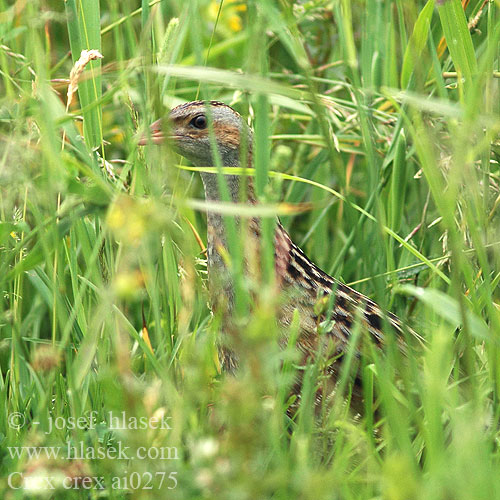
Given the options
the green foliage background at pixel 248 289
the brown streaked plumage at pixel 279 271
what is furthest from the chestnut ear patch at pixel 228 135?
the green foliage background at pixel 248 289

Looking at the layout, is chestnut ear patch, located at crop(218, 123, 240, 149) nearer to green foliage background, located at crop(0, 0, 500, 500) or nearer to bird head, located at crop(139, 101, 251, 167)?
bird head, located at crop(139, 101, 251, 167)

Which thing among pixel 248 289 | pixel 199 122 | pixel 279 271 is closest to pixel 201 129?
pixel 199 122

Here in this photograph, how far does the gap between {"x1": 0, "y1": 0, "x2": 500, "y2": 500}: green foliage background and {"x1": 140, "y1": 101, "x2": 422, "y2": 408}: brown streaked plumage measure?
0.35 feet

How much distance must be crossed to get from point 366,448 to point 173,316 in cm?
87

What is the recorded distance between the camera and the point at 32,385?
203cm

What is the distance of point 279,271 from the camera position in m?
2.35

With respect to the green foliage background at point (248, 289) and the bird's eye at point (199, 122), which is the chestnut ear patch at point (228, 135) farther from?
the green foliage background at point (248, 289)

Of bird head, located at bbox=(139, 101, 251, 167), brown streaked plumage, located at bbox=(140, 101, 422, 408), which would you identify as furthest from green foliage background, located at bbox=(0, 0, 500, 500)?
bird head, located at bbox=(139, 101, 251, 167)

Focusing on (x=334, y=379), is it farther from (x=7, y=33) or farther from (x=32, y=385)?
(x=7, y=33)

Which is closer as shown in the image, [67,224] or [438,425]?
[438,425]

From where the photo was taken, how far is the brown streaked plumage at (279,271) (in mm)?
2297

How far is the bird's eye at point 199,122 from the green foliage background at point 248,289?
28 centimetres

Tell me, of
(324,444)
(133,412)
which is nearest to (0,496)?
(133,412)

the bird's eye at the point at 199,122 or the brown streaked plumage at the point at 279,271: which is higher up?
the bird's eye at the point at 199,122
